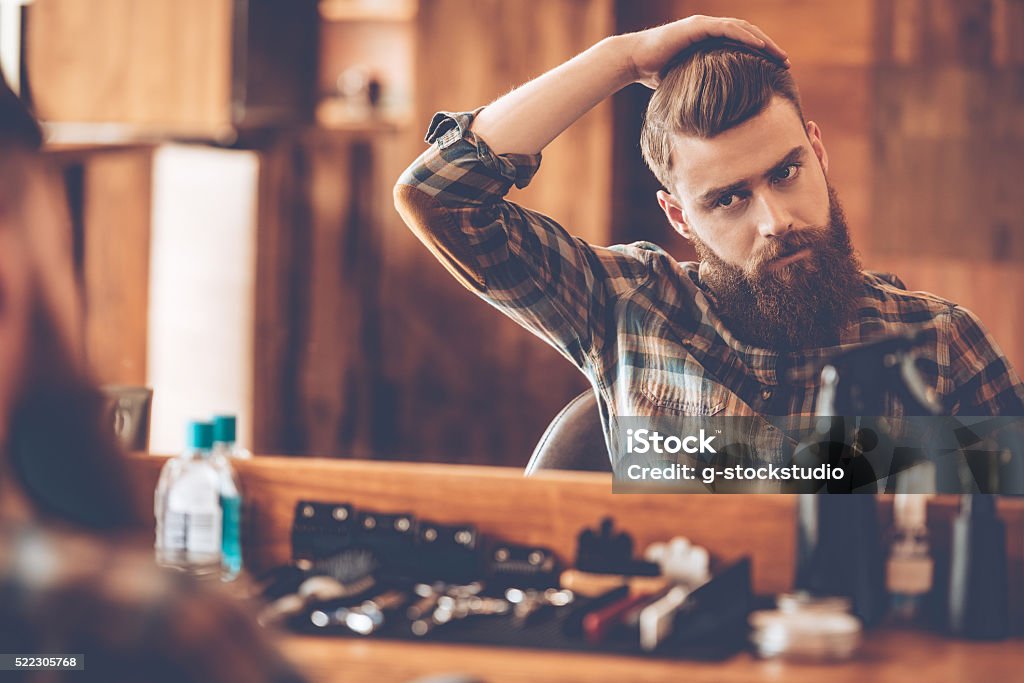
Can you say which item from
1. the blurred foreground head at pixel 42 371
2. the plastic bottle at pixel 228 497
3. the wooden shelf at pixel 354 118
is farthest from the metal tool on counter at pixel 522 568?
the wooden shelf at pixel 354 118

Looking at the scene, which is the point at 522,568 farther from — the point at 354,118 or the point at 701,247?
the point at 354,118

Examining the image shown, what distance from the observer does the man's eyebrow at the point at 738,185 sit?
1560 mm

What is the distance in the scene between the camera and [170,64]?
9.57 feet

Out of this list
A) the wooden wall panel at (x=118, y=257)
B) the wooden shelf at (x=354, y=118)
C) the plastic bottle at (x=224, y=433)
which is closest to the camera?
the plastic bottle at (x=224, y=433)

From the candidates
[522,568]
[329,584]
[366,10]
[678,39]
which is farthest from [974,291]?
[366,10]

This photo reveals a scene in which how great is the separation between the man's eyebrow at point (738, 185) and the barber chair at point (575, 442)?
0.34m

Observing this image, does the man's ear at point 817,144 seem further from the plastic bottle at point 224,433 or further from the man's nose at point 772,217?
the plastic bottle at point 224,433

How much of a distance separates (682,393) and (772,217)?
0.29m

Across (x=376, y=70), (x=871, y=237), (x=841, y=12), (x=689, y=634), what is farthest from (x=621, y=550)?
(x=376, y=70)

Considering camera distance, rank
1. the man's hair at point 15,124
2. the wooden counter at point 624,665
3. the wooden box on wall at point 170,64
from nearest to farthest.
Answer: the man's hair at point 15,124
the wooden counter at point 624,665
the wooden box on wall at point 170,64

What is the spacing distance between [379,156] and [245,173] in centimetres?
37

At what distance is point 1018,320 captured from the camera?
1.70 m

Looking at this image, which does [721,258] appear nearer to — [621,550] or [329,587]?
[621,550]

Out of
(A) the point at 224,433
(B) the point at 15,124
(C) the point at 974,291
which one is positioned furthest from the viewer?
(C) the point at 974,291
